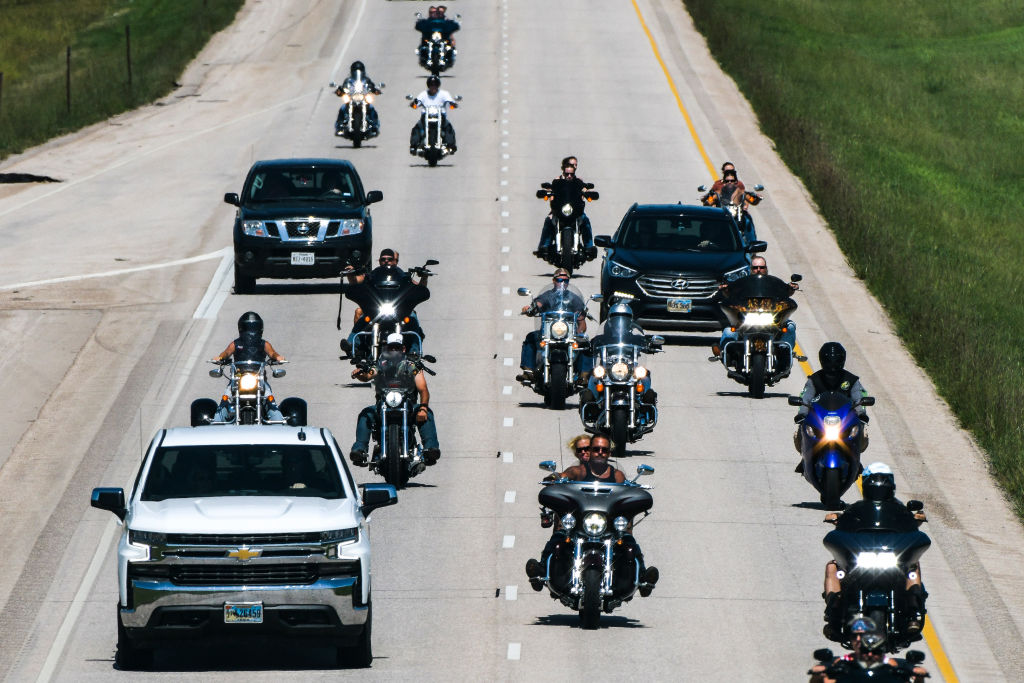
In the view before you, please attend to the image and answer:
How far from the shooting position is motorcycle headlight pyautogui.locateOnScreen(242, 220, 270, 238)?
102 feet

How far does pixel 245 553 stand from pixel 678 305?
15.1m

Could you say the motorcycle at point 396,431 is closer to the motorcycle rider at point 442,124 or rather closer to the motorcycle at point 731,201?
the motorcycle at point 731,201

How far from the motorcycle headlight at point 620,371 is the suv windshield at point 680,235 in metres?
7.39

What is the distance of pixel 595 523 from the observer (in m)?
15.6

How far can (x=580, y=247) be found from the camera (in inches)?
1334

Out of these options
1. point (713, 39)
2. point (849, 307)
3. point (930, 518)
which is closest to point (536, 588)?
point (930, 518)

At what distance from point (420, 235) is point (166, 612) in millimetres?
23977

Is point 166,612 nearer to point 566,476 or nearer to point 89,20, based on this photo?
point 566,476

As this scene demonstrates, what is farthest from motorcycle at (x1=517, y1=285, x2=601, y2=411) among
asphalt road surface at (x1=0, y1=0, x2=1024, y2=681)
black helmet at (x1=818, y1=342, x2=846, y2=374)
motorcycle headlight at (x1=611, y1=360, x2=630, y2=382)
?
black helmet at (x1=818, y1=342, x2=846, y2=374)

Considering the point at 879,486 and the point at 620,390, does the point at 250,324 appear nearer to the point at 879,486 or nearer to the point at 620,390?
the point at 620,390

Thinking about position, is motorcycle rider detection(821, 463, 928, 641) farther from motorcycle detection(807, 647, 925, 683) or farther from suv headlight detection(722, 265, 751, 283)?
suv headlight detection(722, 265, 751, 283)

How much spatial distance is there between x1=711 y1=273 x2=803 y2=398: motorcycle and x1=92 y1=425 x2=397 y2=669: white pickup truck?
11.6m

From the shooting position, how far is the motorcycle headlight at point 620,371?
22.2m

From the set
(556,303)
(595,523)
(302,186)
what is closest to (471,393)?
(556,303)
